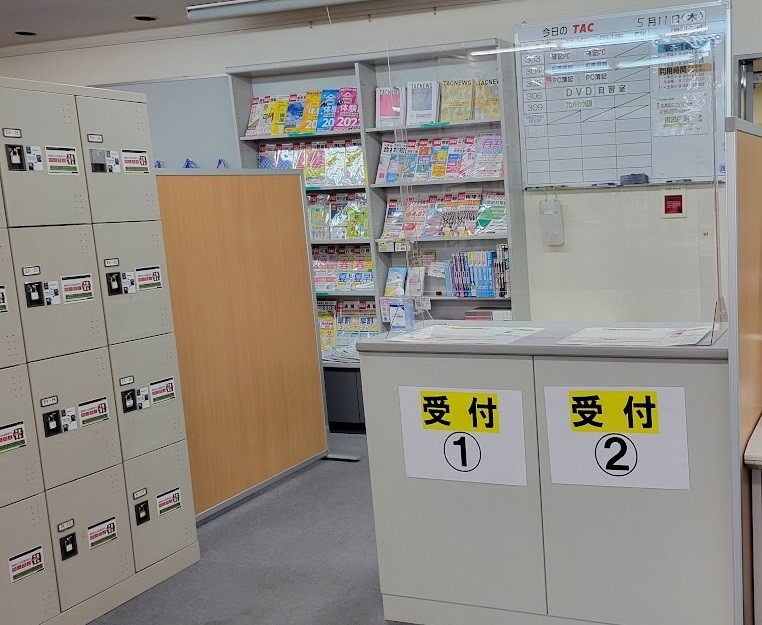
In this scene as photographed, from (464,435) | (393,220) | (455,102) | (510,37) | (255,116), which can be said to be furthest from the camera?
(255,116)

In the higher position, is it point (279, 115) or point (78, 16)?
point (78, 16)

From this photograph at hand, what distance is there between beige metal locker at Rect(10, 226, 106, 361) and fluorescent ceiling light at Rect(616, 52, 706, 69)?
2.07m

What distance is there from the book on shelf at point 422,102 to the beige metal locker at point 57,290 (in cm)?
239

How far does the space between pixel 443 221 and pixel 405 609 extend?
2321 mm

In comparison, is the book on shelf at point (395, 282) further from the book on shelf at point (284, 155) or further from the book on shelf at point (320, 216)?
the book on shelf at point (284, 155)

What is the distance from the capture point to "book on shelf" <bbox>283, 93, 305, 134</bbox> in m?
5.72

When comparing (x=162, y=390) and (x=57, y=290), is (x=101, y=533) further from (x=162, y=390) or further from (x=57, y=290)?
(x=57, y=290)

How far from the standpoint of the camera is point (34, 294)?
3146mm

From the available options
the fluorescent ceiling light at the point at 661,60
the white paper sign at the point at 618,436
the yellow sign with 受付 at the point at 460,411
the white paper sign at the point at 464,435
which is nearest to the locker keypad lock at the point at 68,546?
the white paper sign at the point at 464,435

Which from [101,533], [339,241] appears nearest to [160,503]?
[101,533]

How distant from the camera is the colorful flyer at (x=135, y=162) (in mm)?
3521

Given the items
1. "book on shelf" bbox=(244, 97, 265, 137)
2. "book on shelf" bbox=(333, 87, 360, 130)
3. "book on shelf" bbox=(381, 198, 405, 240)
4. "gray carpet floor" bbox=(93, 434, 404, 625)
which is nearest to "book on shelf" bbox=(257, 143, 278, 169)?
"book on shelf" bbox=(244, 97, 265, 137)

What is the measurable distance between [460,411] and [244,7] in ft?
11.6

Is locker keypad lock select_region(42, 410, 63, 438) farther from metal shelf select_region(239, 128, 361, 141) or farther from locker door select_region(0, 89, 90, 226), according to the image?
metal shelf select_region(239, 128, 361, 141)
